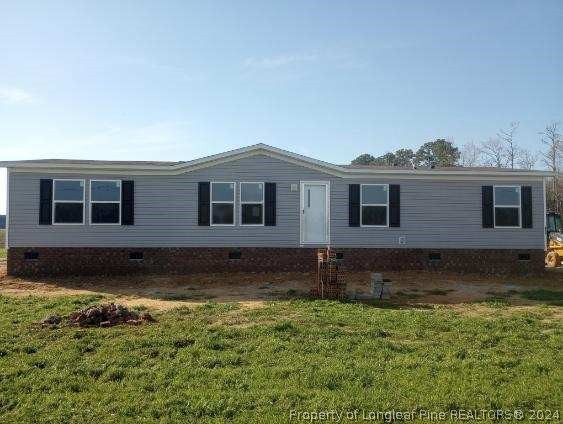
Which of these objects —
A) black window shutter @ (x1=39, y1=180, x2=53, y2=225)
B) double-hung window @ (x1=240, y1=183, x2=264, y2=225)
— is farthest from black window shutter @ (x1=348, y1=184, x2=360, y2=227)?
black window shutter @ (x1=39, y1=180, x2=53, y2=225)

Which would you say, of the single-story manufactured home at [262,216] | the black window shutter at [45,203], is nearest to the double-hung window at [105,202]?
the single-story manufactured home at [262,216]

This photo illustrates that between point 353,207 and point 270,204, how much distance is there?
2.46 m

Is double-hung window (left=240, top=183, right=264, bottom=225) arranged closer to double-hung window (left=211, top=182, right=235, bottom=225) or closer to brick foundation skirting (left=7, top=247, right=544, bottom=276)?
double-hung window (left=211, top=182, right=235, bottom=225)

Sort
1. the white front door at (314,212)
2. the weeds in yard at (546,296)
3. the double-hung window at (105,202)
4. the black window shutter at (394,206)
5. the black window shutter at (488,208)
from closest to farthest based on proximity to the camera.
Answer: the weeds in yard at (546,296)
the double-hung window at (105,202)
the white front door at (314,212)
the black window shutter at (394,206)
the black window shutter at (488,208)

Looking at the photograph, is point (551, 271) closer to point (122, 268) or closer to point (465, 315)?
point (465, 315)

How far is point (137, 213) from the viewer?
14945 millimetres

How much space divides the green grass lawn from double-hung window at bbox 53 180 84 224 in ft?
21.2

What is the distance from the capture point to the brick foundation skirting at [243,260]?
14531 millimetres

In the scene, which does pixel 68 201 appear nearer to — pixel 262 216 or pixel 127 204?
pixel 127 204

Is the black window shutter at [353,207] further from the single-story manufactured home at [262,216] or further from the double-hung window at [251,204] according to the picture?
the double-hung window at [251,204]

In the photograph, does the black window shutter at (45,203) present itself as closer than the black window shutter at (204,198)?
Yes

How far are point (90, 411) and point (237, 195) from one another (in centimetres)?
1087

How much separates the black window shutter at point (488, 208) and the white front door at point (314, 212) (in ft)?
15.8

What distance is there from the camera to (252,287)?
41.4ft
